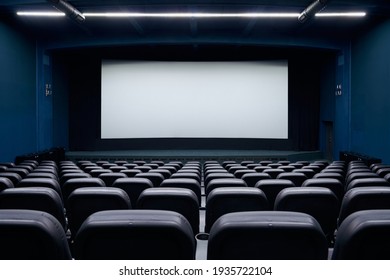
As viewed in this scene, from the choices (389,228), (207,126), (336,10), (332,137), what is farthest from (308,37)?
(389,228)

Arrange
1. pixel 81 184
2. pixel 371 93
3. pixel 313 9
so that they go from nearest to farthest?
pixel 81 184, pixel 313 9, pixel 371 93

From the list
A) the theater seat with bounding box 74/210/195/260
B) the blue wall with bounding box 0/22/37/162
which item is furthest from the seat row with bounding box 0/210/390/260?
the blue wall with bounding box 0/22/37/162

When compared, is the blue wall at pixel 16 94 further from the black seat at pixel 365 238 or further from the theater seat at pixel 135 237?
the black seat at pixel 365 238

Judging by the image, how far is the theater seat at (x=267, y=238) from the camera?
1651 mm

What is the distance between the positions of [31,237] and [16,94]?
→ 11599 mm

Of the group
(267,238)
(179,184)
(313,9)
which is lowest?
(179,184)

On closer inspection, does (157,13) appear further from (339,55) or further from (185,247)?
(185,247)

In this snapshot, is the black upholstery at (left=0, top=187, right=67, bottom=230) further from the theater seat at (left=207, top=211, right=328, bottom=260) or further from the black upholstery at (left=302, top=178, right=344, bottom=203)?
the black upholstery at (left=302, top=178, right=344, bottom=203)

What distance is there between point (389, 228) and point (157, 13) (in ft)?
33.0

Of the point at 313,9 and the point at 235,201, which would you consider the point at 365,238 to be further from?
the point at 313,9

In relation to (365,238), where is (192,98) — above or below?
above

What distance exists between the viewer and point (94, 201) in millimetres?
3002

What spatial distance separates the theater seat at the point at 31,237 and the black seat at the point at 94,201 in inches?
49.5

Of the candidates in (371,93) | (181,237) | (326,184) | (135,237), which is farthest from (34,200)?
(371,93)
